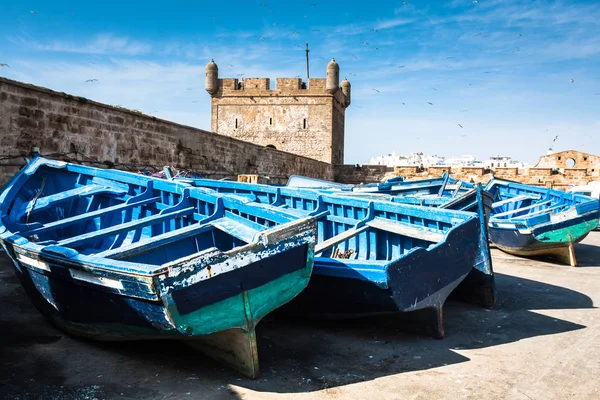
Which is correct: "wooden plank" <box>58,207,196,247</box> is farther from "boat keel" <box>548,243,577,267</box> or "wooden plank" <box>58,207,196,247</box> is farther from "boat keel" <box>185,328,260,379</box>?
"boat keel" <box>548,243,577,267</box>

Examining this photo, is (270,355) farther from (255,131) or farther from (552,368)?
(255,131)

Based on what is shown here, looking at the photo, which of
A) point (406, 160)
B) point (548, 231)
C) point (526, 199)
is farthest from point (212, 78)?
point (406, 160)

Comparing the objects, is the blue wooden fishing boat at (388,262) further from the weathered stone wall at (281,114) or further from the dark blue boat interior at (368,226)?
the weathered stone wall at (281,114)

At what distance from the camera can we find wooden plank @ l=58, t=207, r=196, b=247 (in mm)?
4133

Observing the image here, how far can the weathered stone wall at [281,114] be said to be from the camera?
28.0 m

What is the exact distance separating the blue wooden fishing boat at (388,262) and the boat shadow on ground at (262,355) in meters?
0.32

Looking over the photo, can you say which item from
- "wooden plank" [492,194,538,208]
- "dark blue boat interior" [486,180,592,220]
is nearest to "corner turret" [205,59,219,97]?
"dark blue boat interior" [486,180,592,220]

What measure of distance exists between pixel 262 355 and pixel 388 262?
4.24 ft

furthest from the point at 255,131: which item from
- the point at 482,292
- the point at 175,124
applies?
the point at 482,292

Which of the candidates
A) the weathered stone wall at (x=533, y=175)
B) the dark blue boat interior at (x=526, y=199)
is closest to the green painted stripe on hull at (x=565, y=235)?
the dark blue boat interior at (x=526, y=199)

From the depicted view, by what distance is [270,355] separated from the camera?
3.89 meters

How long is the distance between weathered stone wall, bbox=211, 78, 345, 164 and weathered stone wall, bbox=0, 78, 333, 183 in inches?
533

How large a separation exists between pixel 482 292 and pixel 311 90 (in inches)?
937

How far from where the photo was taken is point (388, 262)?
12.6 feet
